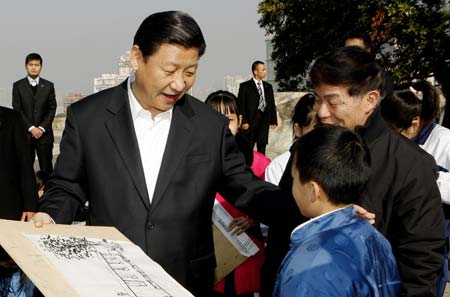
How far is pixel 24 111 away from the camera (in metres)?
10.7

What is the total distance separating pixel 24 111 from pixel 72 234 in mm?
8874

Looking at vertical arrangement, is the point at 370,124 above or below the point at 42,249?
above

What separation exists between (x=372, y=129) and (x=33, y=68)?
29.1 feet

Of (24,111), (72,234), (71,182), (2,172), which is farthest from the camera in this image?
(24,111)

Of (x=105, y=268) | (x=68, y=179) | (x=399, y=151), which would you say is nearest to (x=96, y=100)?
(x=68, y=179)

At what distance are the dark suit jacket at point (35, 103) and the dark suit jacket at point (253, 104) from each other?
3149 millimetres

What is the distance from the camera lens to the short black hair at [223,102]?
4832 mm

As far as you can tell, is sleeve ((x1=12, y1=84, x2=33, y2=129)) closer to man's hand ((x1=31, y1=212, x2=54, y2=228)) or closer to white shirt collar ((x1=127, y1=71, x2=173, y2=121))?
white shirt collar ((x1=127, y1=71, x2=173, y2=121))

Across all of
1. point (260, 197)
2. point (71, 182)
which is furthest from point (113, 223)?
point (260, 197)

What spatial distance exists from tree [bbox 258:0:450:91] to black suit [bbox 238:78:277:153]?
6.92 metres

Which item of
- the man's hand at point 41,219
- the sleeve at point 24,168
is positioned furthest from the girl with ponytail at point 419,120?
the sleeve at point 24,168

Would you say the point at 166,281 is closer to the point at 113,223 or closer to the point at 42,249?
the point at 42,249

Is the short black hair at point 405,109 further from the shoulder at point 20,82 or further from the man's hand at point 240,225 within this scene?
the shoulder at point 20,82

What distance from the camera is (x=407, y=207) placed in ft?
8.15
